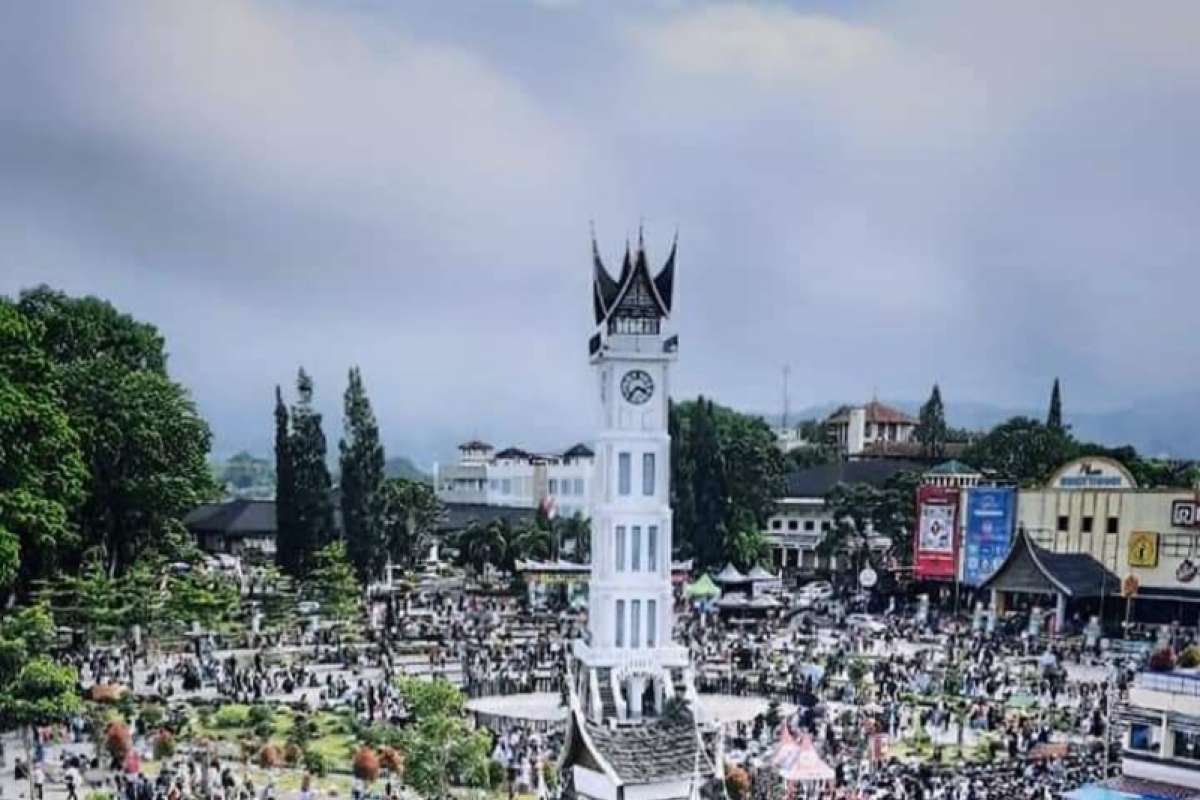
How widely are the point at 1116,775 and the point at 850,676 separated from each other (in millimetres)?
13063

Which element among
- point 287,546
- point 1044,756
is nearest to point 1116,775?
point 1044,756

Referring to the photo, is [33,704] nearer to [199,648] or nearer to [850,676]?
[199,648]

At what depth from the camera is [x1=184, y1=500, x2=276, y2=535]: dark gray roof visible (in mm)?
78625

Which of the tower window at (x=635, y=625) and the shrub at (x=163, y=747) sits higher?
the tower window at (x=635, y=625)

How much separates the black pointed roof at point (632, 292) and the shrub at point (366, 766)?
1146 centimetres

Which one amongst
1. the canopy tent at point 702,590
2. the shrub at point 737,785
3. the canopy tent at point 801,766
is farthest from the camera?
the canopy tent at point 702,590

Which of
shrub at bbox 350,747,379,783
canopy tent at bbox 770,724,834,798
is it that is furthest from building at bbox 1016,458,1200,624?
shrub at bbox 350,747,379,783

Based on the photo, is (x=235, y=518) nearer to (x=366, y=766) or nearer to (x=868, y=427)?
(x=366, y=766)

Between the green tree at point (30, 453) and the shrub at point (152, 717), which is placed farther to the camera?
the green tree at point (30, 453)

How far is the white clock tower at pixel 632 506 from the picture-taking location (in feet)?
104

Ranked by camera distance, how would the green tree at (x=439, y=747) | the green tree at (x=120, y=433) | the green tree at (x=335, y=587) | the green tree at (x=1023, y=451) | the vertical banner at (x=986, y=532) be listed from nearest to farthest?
1. the green tree at (x=439, y=747)
2. the green tree at (x=120, y=433)
3. the green tree at (x=335, y=587)
4. the vertical banner at (x=986, y=532)
5. the green tree at (x=1023, y=451)

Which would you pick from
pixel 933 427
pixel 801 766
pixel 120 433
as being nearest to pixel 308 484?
pixel 120 433

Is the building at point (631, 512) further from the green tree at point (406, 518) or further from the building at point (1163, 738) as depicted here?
the green tree at point (406, 518)

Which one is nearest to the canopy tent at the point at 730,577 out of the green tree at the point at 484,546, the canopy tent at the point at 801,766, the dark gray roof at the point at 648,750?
the green tree at the point at 484,546
